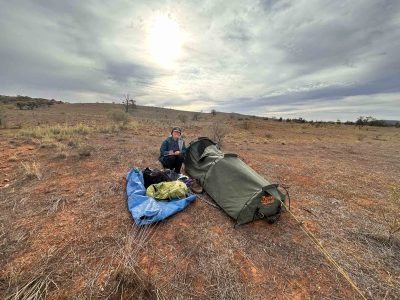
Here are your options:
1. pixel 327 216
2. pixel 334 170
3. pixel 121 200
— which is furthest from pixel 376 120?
pixel 121 200

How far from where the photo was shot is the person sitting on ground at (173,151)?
236 inches

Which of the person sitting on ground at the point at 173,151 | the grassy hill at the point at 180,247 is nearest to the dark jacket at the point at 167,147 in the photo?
the person sitting on ground at the point at 173,151

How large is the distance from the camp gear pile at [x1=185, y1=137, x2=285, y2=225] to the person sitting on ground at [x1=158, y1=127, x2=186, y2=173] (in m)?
0.70

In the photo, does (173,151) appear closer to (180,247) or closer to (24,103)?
(180,247)

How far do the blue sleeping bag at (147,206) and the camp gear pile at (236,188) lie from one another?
0.61m

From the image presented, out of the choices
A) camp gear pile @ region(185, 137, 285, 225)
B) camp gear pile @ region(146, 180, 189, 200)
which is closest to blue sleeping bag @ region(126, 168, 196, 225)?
camp gear pile @ region(146, 180, 189, 200)

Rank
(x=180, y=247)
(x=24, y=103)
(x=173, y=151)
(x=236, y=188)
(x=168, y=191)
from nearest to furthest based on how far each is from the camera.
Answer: (x=180, y=247) < (x=236, y=188) < (x=168, y=191) < (x=173, y=151) < (x=24, y=103)

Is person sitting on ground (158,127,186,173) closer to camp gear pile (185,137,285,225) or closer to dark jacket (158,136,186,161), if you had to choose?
dark jacket (158,136,186,161)

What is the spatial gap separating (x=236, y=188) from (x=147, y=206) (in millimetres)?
1669

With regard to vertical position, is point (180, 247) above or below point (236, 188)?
below

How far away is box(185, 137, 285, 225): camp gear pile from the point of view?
12.9ft

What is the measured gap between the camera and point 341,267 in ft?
10.3

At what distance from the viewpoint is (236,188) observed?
4309 millimetres

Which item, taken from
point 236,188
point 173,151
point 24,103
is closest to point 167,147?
point 173,151
